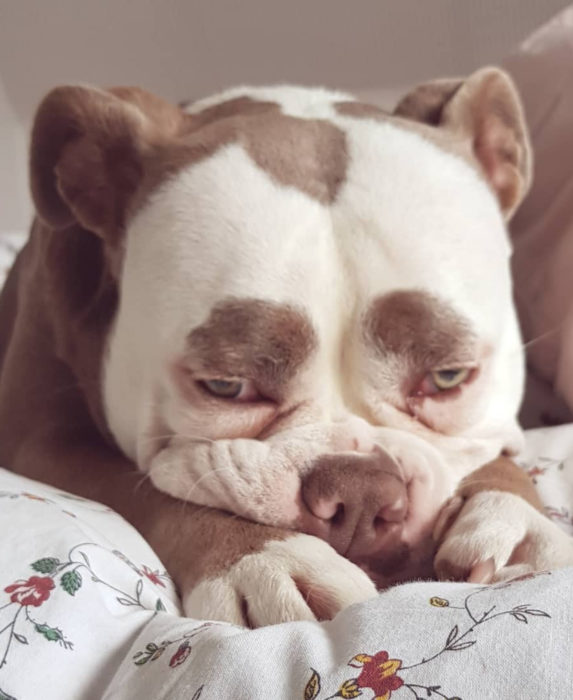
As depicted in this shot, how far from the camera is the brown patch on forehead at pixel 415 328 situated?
124cm

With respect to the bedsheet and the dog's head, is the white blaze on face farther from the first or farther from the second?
the bedsheet

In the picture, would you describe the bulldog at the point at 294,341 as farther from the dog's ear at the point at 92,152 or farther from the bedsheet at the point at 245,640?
the bedsheet at the point at 245,640

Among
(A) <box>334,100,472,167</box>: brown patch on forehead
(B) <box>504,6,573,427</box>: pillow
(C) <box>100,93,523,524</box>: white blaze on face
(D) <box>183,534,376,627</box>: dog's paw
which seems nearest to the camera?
(D) <box>183,534,376,627</box>: dog's paw

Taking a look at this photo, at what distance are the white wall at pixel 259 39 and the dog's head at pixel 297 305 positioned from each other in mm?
1742

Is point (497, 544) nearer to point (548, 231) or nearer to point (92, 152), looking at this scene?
point (92, 152)

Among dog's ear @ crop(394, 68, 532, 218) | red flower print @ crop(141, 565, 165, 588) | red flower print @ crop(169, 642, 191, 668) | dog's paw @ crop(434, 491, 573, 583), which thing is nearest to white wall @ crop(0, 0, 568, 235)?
dog's ear @ crop(394, 68, 532, 218)

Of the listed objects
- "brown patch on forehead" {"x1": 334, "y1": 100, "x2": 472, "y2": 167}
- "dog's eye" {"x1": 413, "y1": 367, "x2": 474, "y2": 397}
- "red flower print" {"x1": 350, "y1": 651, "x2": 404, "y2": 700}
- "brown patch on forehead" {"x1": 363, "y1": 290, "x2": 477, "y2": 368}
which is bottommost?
"dog's eye" {"x1": 413, "y1": 367, "x2": 474, "y2": 397}

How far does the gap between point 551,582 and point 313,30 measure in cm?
271

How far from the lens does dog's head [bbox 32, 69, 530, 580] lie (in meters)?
1.21

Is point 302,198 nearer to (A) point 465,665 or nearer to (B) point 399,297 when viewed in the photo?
(B) point 399,297

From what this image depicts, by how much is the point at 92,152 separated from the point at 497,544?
0.92 m

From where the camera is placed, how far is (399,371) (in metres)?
1.27

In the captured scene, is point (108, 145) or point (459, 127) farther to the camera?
point (459, 127)

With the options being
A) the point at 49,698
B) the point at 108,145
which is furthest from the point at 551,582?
the point at 108,145
